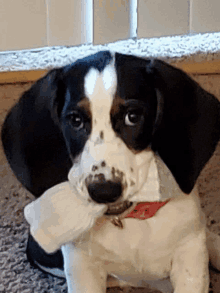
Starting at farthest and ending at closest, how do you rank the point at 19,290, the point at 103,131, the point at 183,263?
1. the point at 19,290
2. the point at 183,263
3. the point at 103,131

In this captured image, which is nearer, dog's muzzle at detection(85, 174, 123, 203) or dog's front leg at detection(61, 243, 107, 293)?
dog's muzzle at detection(85, 174, 123, 203)

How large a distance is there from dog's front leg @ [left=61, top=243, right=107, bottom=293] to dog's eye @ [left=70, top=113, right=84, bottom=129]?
259 mm

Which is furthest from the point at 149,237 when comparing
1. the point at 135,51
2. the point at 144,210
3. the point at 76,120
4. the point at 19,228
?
the point at 135,51

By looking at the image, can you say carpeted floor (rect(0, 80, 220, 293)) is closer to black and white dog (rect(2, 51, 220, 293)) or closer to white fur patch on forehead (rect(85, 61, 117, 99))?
black and white dog (rect(2, 51, 220, 293))

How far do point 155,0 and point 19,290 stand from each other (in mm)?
1218

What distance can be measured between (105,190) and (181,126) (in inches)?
7.6

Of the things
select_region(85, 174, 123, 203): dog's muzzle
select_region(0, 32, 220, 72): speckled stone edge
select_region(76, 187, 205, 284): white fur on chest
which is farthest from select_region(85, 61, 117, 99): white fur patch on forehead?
select_region(0, 32, 220, 72): speckled stone edge

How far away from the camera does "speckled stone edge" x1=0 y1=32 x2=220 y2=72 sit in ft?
4.94

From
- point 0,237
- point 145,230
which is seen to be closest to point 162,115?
point 145,230

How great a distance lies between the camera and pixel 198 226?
2.53 feet

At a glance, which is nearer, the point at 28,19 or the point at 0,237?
the point at 0,237

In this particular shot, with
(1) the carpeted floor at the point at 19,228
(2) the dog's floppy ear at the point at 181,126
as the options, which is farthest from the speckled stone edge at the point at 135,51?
(2) the dog's floppy ear at the point at 181,126

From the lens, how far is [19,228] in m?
1.17

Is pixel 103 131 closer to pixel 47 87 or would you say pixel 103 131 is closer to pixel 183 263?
pixel 47 87
